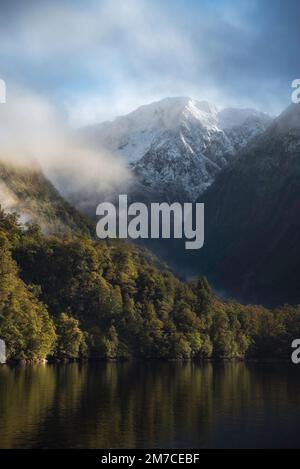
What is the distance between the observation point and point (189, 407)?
293 feet

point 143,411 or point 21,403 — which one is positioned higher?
point 21,403

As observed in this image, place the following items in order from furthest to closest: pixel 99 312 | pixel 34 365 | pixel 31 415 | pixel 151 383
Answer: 1. pixel 99 312
2. pixel 34 365
3. pixel 151 383
4. pixel 31 415

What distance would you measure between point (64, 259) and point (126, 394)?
99321 mm

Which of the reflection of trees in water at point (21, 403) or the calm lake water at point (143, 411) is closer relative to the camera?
the reflection of trees in water at point (21, 403)

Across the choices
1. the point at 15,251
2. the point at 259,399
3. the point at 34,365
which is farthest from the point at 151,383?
the point at 15,251

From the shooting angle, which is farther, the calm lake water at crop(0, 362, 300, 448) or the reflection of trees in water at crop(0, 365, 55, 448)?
the calm lake water at crop(0, 362, 300, 448)

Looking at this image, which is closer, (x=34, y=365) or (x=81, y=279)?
(x=34, y=365)

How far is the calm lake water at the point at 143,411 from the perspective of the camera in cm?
6500

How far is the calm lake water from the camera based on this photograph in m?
65.0

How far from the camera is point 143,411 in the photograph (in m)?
84.1

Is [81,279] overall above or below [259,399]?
above

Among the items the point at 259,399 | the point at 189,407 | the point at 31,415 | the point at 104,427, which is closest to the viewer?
the point at 104,427

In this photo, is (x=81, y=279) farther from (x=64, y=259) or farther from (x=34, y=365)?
(x=34, y=365)

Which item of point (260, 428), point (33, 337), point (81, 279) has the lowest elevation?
point (260, 428)
